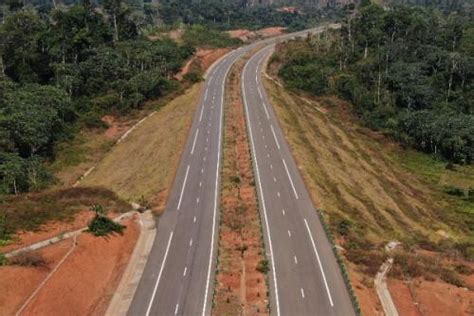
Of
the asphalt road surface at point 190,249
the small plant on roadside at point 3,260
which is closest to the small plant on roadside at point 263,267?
the asphalt road surface at point 190,249

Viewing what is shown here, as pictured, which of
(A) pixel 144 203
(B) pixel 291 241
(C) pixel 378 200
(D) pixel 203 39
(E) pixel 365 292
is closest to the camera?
(E) pixel 365 292

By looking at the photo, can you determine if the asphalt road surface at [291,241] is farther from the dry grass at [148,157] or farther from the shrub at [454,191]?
the shrub at [454,191]

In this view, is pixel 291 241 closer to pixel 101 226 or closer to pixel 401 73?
pixel 101 226

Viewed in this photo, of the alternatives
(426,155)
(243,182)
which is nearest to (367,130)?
(426,155)

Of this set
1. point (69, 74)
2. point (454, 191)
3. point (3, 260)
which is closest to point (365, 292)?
point (3, 260)

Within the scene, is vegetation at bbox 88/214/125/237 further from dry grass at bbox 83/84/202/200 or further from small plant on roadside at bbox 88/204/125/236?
dry grass at bbox 83/84/202/200
